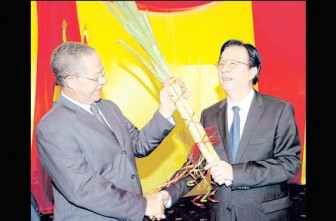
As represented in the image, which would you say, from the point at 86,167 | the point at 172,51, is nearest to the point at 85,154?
the point at 86,167

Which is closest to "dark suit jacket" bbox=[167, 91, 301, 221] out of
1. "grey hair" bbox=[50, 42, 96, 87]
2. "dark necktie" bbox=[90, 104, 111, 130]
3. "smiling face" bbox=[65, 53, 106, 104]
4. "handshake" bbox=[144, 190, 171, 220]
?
"handshake" bbox=[144, 190, 171, 220]

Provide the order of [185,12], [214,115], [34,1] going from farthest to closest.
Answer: [185,12]
[34,1]
[214,115]

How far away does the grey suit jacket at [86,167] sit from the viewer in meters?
1.60

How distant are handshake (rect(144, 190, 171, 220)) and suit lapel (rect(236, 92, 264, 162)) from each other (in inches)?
17.0

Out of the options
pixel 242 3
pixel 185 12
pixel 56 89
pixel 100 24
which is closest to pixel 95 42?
pixel 100 24

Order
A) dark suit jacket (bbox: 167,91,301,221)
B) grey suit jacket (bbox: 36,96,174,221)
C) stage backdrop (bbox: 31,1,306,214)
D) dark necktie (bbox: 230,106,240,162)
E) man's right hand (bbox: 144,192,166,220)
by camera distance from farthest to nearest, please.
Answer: stage backdrop (bbox: 31,1,306,214) → dark necktie (bbox: 230,106,240,162) → dark suit jacket (bbox: 167,91,301,221) → man's right hand (bbox: 144,192,166,220) → grey suit jacket (bbox: 36,96,174,221)

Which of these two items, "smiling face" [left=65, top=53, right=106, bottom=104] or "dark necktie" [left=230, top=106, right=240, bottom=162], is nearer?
"smiling face" [left=65, top=53, right=106, bottom=104]

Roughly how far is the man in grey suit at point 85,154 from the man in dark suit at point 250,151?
0.33m

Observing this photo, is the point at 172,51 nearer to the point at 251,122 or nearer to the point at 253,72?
the point at 253,72

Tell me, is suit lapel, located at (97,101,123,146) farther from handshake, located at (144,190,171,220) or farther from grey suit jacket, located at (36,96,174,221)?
handshake, located at (144,190,171,220)

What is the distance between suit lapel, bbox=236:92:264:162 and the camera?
1.91m

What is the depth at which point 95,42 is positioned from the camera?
4.30m

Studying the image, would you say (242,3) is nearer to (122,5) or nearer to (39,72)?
(39,72)

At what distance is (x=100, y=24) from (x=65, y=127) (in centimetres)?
289
